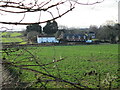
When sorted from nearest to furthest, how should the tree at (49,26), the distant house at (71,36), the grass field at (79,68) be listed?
the grass field at (79,68) → the tree at (49,26) → the distant house at (71,36)

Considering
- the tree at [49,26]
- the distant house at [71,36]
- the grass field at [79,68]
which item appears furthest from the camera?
the distant house at [71,36]

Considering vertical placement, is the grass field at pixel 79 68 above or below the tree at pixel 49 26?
below

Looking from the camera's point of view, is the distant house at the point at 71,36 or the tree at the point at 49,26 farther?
the distant house at the point at 71,36

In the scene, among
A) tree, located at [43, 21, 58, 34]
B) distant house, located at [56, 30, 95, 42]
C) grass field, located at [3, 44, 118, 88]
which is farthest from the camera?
distant house, located at [56, 30, 95, 42]

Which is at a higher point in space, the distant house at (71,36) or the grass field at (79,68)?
the distant house at (71,36)

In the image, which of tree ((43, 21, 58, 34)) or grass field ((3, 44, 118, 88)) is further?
tree ((43, 21, 58, 34))

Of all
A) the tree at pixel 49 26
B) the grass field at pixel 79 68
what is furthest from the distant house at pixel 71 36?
the grass field at pixel 79 68

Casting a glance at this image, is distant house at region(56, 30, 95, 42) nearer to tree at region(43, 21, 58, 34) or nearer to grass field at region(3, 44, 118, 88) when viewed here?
tree at region(43, 21, 58, 34)

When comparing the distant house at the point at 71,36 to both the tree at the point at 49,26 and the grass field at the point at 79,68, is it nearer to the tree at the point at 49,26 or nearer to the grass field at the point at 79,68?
the tree at the point at 49,26

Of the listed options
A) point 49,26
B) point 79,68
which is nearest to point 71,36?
point 79,68

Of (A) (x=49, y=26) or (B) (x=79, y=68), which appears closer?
(A) (x=49, y=26)

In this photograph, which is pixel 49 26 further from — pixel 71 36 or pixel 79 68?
pixel 71 36

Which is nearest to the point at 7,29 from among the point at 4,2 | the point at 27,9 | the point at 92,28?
the point at 4,2

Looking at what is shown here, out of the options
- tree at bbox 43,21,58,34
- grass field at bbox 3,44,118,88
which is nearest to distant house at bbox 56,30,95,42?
tree at bbox 43,21,58,34
